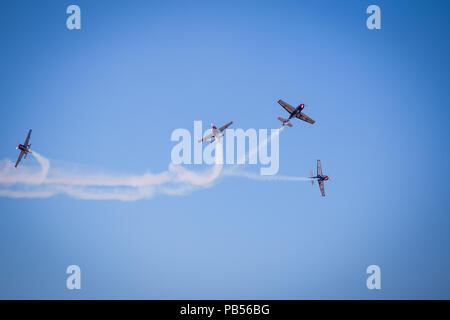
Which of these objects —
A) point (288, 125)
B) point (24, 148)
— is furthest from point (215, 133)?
point (24, 148)

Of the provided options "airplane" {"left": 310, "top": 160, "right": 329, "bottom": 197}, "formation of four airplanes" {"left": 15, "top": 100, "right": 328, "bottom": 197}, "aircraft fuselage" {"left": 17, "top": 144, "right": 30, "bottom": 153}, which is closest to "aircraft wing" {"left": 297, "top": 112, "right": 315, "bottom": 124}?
"formation of four airplanes" {"left": 15, "top": 100, "right": 328, "bottom": 197}

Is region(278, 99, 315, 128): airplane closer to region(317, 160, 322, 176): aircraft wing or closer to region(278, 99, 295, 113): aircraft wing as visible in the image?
region(278, 99, 295, 113): aircraft wing

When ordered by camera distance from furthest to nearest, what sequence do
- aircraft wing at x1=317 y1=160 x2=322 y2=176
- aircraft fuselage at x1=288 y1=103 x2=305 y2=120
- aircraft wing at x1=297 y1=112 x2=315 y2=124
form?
1. aircraft wing at x1=317 y1=160 x2=322 y2=176
2. aircraft wing at x1=297 y1=112 x2=315 y2=124
3. aircraft fuselage at x1=288 y1=103 x2=305 y2=120

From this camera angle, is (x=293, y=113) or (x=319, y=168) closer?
(x=293, y=113)

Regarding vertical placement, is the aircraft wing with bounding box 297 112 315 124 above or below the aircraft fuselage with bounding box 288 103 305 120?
below

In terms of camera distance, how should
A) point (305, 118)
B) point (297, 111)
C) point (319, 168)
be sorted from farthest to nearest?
1. point (319, 168)
2. point (305, 118)
3. point (297, 111)

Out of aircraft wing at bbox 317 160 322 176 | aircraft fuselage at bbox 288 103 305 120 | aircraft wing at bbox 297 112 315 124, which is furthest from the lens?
aircraft wing at bbox 317 160 322 176

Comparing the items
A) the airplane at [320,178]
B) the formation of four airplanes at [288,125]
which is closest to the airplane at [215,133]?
the formation of four airplanes at [288,125]

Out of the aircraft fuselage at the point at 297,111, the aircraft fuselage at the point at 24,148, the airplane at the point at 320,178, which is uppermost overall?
the aircraft fuselage at the point at 297,111

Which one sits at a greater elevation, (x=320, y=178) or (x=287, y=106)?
(x=287, y=106)

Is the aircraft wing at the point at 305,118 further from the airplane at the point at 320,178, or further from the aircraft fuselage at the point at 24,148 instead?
the aircraft fuselage at the point at 24,148

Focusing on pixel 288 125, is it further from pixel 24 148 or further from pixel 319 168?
pixel 24 148
